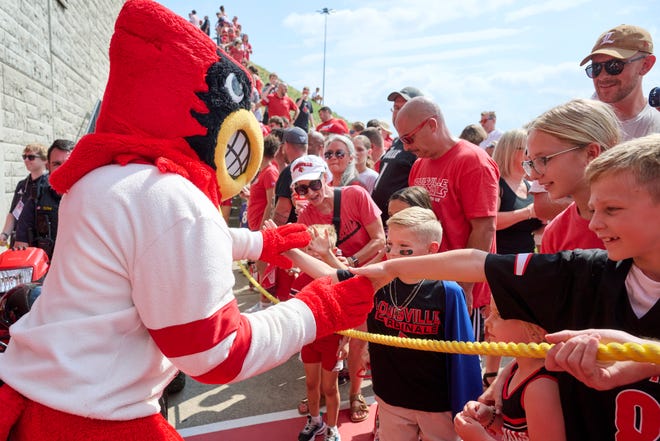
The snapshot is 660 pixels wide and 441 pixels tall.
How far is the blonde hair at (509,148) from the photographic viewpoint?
3859 millimetres

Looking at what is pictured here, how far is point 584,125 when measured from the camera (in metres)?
1.82

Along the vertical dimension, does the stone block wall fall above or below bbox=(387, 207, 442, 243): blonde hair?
above

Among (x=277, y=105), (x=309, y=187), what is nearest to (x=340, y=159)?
(x=309, y=187)

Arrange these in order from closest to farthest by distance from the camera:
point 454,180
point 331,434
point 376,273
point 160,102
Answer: point 160,102
point 376,273
point 454,180
point 331,434

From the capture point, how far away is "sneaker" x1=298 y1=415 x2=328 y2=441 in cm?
329

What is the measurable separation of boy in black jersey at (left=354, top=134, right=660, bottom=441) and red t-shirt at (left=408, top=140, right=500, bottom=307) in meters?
1.51

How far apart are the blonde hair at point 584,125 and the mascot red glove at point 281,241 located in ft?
3.64

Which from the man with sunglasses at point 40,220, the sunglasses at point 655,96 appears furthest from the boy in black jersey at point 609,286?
the man with sunglasses at point 40,220

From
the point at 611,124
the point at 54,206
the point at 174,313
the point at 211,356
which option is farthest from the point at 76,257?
the point at 54,206

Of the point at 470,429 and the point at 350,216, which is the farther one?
the point at 350,216

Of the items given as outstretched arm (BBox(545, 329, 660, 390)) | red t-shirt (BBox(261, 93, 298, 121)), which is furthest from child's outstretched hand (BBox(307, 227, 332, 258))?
red t-shirt (BBox(261, 93, 298, 121))

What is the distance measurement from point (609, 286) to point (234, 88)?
133 cm

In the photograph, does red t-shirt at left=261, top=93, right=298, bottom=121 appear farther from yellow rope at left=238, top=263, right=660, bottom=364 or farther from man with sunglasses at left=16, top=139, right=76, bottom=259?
yellow rope at left=238, top=263, right=660, bottom=364

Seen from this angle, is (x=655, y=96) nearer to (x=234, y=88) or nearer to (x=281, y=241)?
(x=281, y=241)
